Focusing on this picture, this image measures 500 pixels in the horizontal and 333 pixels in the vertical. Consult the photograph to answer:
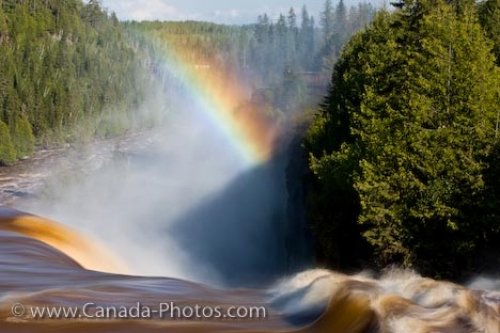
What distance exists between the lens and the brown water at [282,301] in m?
8.51

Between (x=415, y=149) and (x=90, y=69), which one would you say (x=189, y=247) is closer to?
(x=415, y=149)

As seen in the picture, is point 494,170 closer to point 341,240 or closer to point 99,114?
point 341,240

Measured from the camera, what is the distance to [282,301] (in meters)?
10.5

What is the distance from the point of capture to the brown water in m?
8.51

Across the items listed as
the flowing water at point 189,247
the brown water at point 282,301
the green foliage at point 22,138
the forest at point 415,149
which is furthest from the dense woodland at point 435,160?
the green foliage at point 22,138

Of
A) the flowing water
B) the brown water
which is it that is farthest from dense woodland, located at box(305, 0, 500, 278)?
the brown water

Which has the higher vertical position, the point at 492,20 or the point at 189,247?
the point at 492,20

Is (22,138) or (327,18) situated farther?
(327,18)

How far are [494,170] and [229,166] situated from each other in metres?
69.7

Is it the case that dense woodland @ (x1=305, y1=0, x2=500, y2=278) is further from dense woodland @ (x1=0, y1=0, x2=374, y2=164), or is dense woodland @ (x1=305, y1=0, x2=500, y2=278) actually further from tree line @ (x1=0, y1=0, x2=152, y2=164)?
tree line @ (x1=0, y1=0, x2=152, y2=164)

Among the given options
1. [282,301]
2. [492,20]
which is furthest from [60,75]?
[282,301]

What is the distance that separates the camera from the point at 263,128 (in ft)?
288

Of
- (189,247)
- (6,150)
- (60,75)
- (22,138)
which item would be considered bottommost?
(189,247)

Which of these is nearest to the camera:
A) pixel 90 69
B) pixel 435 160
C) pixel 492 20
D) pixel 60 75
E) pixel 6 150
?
pixel 435 160
